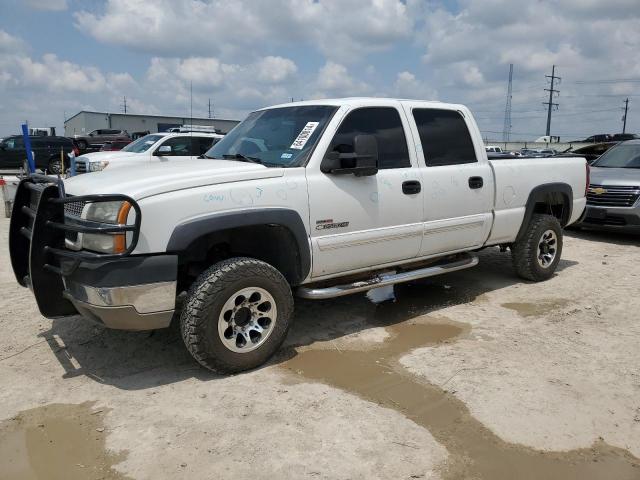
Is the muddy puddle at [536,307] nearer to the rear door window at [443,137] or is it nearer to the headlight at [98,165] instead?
the rear door window at [443,137]

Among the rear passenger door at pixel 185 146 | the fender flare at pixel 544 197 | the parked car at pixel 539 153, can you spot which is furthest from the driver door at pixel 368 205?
the rear passenger door at pixel 185 146

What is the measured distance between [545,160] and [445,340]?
280 cm

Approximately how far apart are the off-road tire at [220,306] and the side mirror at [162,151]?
10.1 meters

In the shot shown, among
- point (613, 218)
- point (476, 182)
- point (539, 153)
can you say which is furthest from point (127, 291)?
point (539, 153)

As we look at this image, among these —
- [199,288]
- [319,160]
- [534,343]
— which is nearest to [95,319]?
[199,288]

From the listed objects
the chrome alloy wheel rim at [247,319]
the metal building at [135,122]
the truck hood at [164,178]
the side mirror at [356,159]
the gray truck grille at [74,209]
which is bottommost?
the chrome alloy wheel rim at [247,319]

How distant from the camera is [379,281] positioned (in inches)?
179

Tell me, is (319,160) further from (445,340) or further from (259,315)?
(445,340)

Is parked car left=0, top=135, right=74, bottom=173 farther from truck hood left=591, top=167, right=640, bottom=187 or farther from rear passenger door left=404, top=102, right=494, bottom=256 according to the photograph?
rear passenger door left=404, top=102, right=494, bottom=256

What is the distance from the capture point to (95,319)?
3525 mm

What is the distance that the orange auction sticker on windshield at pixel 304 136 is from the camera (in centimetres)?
425

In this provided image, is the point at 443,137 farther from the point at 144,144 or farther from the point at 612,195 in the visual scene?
the point at 144,144

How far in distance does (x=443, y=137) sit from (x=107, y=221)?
10.2 ft

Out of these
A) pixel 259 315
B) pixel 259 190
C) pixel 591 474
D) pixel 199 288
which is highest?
pixel 259 190
